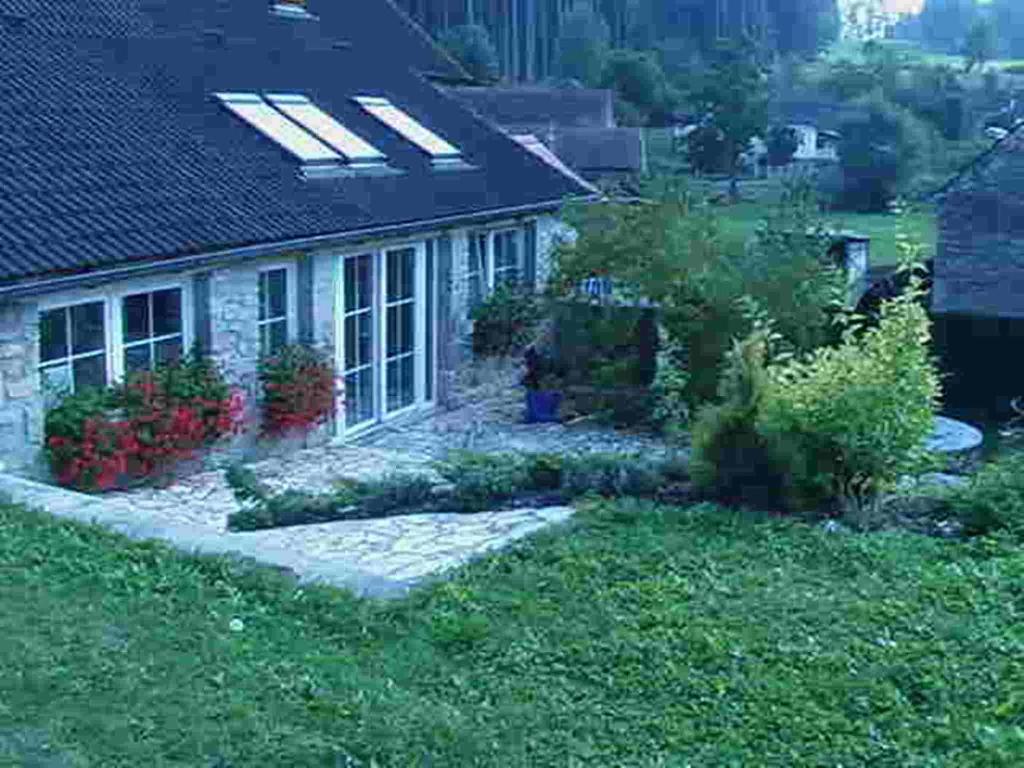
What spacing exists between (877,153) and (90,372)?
154 ft


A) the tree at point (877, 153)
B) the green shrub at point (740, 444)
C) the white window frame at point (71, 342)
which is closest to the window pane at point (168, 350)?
the white window frame at point (71, 342)

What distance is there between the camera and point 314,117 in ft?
52.3

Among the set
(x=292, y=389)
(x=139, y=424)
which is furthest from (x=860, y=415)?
(x=292, y=389)

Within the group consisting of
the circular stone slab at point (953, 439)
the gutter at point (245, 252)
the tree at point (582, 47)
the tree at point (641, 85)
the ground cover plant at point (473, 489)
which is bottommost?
the circular stone slab at point (953, 439)

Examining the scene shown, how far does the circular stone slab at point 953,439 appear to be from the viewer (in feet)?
44.0

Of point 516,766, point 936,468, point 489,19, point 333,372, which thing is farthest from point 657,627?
point 489,19

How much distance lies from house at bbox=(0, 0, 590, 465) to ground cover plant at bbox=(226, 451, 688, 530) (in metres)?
2.64

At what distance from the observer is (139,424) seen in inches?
439

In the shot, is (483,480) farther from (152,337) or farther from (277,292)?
(277,292)

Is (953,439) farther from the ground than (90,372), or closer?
closer

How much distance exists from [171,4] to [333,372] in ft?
Answer: 18.3

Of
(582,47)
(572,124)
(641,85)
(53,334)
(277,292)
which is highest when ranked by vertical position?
(582,47)

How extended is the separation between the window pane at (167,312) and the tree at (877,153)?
44.6m

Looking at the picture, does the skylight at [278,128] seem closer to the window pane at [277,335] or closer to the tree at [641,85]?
the window pane at [277,335]
